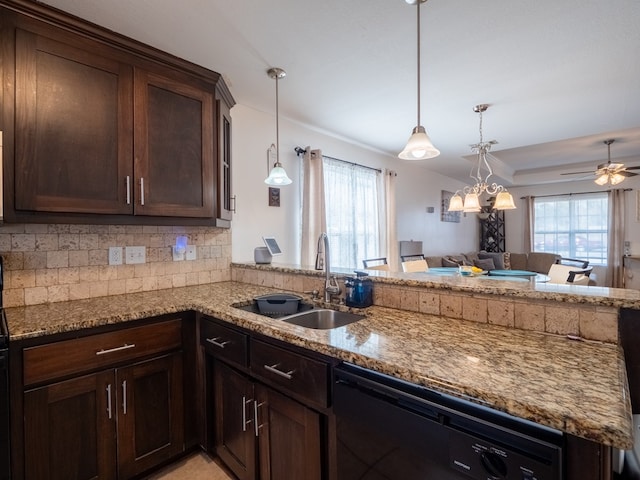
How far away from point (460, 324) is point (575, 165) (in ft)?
21.1

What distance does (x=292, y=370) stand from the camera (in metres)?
1.21

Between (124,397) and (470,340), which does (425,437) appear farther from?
(124,397)

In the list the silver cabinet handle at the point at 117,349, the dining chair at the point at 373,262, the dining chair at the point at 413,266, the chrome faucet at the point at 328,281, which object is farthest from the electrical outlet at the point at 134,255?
the dining chair at the point at 413,266

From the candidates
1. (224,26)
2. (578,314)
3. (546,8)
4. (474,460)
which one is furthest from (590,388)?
(224,26)

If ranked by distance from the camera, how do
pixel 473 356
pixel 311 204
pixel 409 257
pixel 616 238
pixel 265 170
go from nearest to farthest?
pixel 473 356
pixel 265 170
pixel 311 204
pixel 409 257
pixel 616 238

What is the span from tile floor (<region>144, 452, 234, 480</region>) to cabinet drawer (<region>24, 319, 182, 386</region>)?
702mm

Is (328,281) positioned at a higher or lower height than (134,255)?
lower

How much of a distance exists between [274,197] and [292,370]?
2087 millimetres

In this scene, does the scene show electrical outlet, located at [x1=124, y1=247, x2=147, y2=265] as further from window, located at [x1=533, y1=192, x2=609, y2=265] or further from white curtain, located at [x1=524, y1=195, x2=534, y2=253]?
window, located at [x1=533, y1=192, x2=609, y2=265]

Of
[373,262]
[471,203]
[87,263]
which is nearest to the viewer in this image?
[87,263]

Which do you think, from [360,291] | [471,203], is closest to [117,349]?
[360,291]

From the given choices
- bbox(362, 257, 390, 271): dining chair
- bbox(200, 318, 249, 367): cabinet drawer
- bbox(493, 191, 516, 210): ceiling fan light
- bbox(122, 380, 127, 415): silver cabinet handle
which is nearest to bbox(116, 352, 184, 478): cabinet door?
bbox(122, 380, 127, 415): silver cabinet handle

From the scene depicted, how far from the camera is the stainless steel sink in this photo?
66.7 inches

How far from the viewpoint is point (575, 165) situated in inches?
233
